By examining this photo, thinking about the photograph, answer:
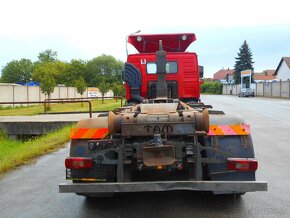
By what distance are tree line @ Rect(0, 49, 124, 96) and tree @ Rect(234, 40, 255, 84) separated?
2543 cm

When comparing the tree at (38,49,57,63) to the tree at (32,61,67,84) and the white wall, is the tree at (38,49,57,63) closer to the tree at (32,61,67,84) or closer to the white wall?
the tree at (32,61,67,84)

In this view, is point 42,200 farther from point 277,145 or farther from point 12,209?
point 277,145

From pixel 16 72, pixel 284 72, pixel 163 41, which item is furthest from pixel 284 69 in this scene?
pixel 16 72

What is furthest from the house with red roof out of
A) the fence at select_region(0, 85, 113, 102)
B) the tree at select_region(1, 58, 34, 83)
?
the tree at select_region(1, 58, 34, 83)

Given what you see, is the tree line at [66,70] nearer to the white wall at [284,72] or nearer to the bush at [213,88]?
the bush at [213,88]

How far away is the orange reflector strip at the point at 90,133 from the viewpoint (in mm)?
5320

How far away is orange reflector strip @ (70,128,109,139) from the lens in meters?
5.32

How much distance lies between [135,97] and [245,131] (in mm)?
4511

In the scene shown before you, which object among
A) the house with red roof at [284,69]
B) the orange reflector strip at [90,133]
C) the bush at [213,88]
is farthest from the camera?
the bush at [213,88]

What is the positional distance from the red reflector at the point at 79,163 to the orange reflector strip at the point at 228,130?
1.53 meters

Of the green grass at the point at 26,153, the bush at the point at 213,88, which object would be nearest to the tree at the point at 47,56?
the bush at the point at 213,88

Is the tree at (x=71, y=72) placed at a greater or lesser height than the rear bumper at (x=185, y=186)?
greater

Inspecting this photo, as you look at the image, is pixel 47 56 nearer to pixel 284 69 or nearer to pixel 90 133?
pixel 284 69

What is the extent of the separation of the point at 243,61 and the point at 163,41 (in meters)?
80.4
